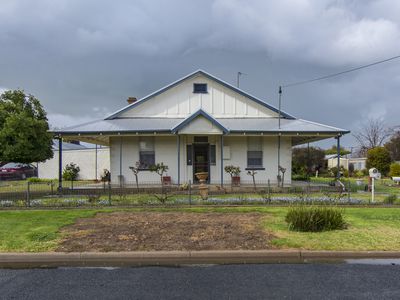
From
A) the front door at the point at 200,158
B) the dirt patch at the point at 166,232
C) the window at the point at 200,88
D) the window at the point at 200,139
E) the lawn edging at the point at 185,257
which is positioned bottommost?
the lawn edging at the point at 185,257

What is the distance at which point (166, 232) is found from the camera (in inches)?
352

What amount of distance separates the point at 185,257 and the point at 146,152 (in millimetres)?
14255

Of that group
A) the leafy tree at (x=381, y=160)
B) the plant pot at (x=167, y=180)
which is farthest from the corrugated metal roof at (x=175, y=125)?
the leafy tree at (x=381, y=160)

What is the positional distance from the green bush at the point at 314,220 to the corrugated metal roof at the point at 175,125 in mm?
10617

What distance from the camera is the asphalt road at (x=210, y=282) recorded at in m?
5.34

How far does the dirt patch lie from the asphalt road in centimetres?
106

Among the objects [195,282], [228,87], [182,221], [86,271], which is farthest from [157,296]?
[228,87]

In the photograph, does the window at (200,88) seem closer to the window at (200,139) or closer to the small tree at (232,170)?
the window at (200,139)

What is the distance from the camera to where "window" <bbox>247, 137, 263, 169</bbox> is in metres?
21.3

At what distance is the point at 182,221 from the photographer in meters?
10.3

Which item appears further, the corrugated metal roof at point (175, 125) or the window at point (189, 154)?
the window at point (189, 154)

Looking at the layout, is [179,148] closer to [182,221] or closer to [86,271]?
[182,221]

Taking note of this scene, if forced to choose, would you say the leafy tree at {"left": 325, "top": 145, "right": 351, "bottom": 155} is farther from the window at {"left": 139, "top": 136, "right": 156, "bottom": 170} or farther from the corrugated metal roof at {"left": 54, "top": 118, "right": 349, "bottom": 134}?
the window at {"left": 139, "top": 136, "right": 156, "bottom": 170}

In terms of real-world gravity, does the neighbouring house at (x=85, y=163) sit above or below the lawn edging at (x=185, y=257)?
above
